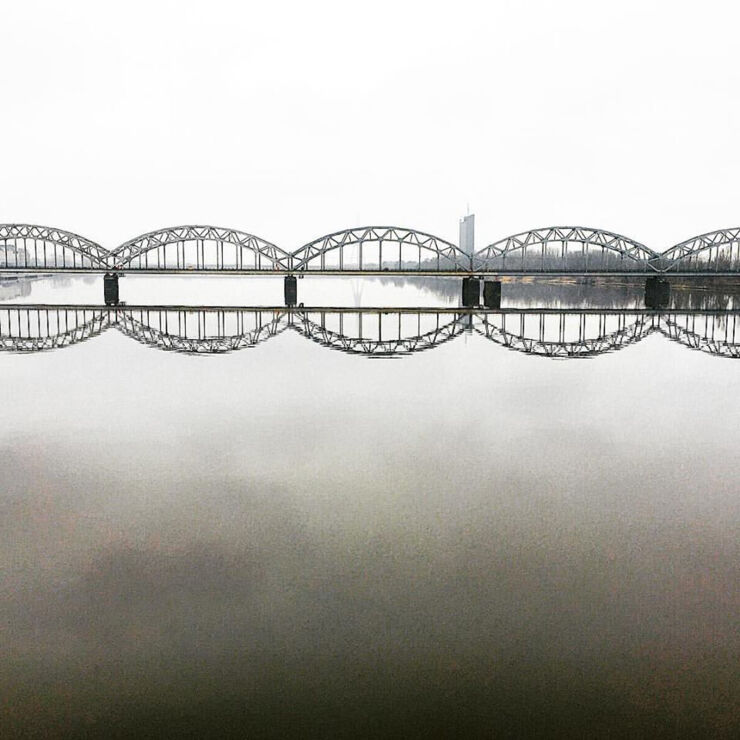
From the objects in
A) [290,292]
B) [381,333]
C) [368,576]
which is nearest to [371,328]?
→ [381,333]

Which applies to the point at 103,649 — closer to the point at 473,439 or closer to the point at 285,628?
the point at 285,628

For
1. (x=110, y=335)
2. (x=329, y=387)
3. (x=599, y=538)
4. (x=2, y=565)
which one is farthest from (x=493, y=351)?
(x=2, y=565)

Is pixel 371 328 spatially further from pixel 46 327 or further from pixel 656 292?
pixel 656 292

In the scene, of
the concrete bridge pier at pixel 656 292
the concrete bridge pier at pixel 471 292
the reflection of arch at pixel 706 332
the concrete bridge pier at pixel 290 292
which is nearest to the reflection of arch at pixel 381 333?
the reflection of arch at pixel 706 332

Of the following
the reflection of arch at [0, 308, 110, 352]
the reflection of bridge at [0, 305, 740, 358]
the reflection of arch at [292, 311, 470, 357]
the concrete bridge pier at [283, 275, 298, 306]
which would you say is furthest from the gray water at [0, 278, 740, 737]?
the concrete bridge pier at [283, 275, 298, 306]

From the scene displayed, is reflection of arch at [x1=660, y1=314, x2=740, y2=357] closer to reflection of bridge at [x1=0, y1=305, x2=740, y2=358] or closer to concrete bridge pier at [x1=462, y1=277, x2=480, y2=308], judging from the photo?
reflection of bridge at [x1=0, y1=305, x2=740, y2=358]

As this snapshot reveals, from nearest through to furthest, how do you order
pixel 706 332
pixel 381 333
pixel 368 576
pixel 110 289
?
pixel 368 576, pixel 381 333, pixel 706 332, pixel 110 289

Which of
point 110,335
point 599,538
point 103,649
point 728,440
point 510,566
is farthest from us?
point 110,335
